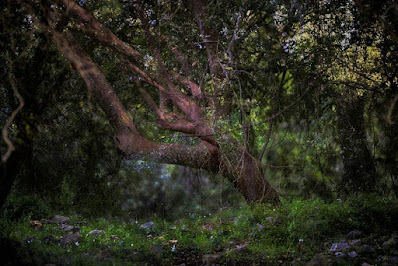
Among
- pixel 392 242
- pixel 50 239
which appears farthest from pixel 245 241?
pixel 50 239

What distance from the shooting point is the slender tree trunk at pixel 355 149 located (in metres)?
8.34

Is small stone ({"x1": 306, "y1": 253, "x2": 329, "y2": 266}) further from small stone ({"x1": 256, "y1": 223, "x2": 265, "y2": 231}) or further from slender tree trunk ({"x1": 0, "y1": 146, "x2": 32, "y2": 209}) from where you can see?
A: slender tree trunk ({"x1": 0, "y1": 146, "x2": 32, "y2": 209})

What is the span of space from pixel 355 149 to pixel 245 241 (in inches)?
128

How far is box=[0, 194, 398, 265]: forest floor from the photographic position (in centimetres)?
509

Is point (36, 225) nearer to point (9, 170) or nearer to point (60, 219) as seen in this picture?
point (60, 219)

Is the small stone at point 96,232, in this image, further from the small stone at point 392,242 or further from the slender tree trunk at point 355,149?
the slender tree trunk at point 355,149

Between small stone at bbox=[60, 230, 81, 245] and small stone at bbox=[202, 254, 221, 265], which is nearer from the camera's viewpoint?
small stone at bbox=[202, 254, 221, 265]

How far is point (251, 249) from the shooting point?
611 centimetres

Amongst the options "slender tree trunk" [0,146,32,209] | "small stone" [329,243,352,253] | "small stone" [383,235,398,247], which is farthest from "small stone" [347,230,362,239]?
"slender tree trunk" [0,146,32,209]

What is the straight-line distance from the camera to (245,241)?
680 centimetres

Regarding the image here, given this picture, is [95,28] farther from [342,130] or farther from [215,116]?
[342,130]

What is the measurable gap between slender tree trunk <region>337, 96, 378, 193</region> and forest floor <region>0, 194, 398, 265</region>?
104 cm

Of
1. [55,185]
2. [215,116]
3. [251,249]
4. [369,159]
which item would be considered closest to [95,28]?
[215,116]

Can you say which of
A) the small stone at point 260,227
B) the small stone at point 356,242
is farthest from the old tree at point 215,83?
the small stone at point 356,242
